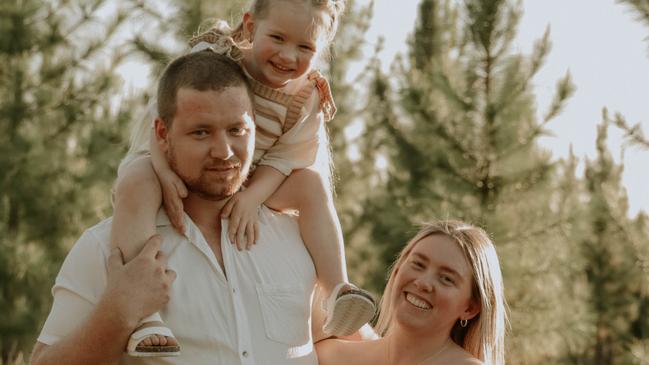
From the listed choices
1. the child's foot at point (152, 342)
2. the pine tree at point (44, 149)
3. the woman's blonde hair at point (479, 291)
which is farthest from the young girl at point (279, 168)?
the pine tree at point (44, 149)

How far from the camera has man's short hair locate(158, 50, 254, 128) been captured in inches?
141

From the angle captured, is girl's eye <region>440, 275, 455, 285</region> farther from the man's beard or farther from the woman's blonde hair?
the man's beard

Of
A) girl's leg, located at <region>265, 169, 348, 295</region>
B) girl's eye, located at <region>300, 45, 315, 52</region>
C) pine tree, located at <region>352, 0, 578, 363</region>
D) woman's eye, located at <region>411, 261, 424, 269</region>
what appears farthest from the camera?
pine tree, located at <region>352, 0, 578, 363</region>

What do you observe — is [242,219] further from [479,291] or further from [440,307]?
[479,291]

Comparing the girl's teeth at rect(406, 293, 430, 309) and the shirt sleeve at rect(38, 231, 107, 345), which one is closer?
the shirt sleeve at rect(38, 231, 107, 345)

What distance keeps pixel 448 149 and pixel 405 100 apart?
0.95 m

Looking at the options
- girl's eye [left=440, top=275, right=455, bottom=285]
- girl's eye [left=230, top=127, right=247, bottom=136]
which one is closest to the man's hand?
girl's eye [left=230, top=127, right=247, bottom=136]

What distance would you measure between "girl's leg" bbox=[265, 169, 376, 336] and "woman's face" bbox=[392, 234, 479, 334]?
0.51ft

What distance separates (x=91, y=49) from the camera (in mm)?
13875

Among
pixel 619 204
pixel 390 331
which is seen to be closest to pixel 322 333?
pixel 390 331

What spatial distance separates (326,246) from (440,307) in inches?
17.1

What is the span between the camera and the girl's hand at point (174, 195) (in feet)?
11.8

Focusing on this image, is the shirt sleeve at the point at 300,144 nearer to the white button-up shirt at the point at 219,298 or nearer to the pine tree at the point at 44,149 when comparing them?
the white button-up shirt at the point at 219,298

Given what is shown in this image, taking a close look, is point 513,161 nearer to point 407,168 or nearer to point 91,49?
point 407,168
